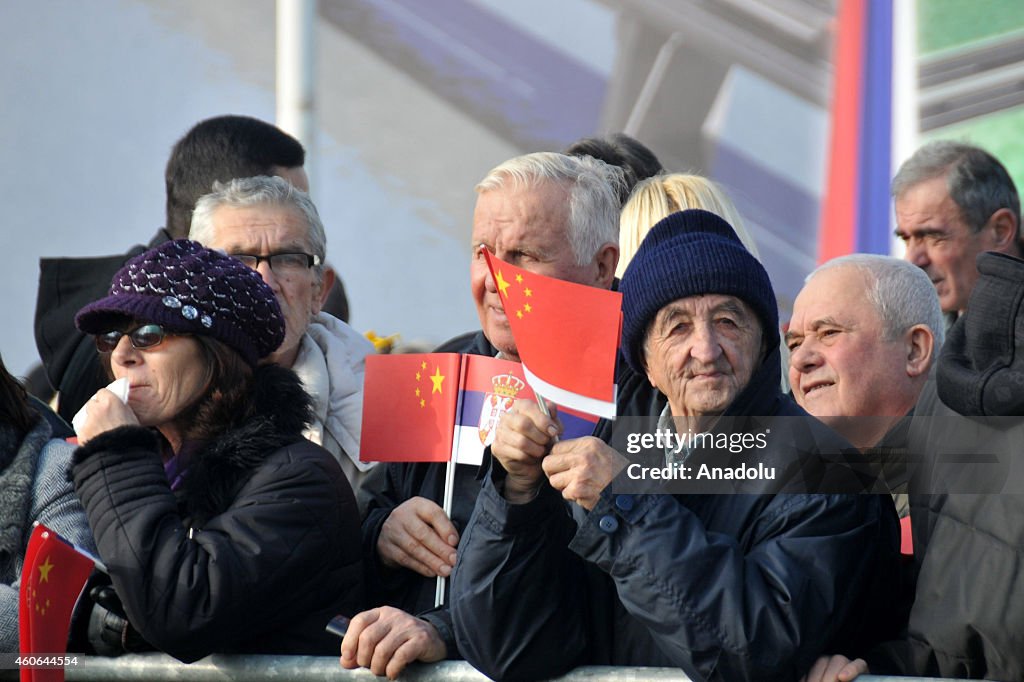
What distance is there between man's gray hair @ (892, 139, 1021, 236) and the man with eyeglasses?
74.2 inches

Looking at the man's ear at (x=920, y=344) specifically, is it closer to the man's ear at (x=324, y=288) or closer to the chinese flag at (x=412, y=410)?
the chinese flag at (x=412, y=410)

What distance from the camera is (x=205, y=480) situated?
3031mm

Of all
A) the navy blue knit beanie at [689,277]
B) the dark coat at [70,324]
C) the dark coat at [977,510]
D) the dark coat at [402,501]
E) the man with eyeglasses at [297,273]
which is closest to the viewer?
the dark coat at [977,510]

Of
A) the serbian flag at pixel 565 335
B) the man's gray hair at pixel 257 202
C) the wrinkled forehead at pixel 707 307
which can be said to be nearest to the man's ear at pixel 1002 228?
the wrinkled forehead at pixel 707 307

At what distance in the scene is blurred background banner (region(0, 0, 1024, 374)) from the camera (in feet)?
20.6

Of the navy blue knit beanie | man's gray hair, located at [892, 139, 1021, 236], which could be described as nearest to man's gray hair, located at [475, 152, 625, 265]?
the navy blue knit beanie

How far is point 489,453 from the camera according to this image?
2.80 meters

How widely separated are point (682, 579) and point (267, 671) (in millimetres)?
849

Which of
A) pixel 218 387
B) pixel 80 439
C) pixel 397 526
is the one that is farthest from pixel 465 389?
pixel 80 439

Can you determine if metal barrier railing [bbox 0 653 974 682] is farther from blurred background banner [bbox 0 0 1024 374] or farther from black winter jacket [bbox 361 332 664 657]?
blurred background banner [bbox 0 0 1024 374]

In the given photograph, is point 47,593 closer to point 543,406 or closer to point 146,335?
point 146,335

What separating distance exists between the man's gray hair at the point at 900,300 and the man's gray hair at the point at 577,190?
59 cm

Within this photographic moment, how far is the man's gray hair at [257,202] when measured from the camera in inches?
151

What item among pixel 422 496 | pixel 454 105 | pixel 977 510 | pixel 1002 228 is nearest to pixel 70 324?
pixel 422 496
